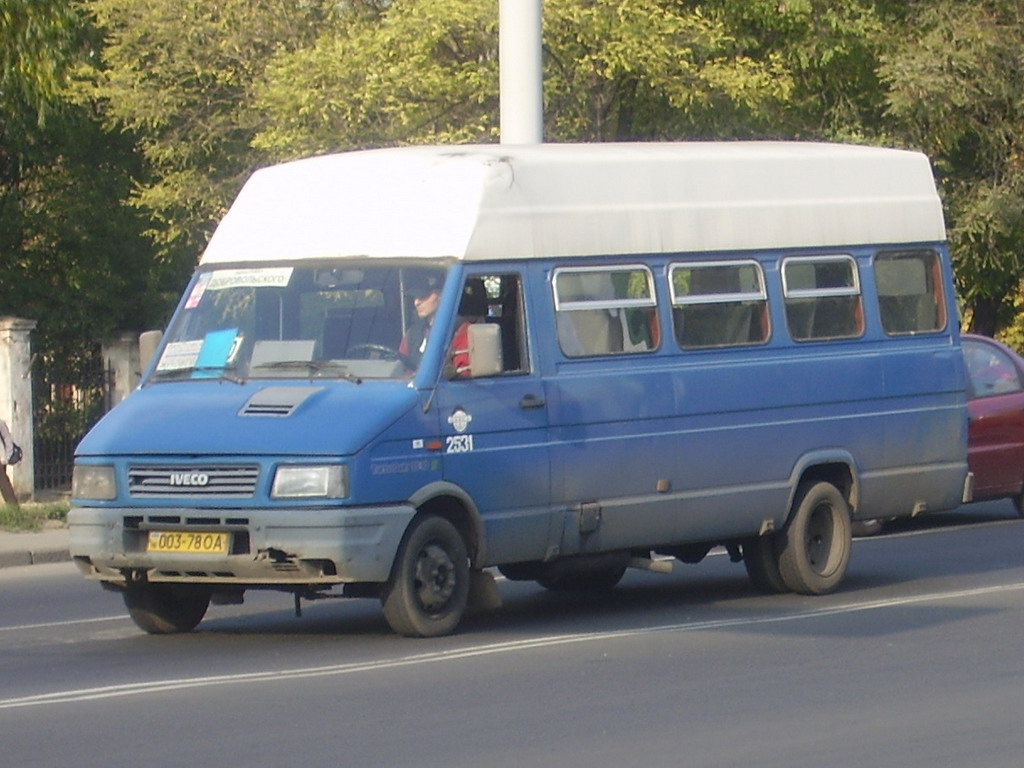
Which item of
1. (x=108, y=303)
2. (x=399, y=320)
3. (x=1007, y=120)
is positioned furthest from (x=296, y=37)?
(x=399, y=320)

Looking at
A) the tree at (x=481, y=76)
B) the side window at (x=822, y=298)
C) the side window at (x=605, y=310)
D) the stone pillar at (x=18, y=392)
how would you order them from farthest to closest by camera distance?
the tree at (x=481, y=76) < the stone pillar at (x=18, y=392) < the side window at (x=822, y=298) < the side window at (x=605, y=310)

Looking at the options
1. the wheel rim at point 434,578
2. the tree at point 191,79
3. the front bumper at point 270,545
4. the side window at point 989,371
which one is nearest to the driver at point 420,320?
the front bumper at point 270,545

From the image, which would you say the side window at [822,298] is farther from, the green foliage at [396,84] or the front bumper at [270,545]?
the green foliage at [396,84]

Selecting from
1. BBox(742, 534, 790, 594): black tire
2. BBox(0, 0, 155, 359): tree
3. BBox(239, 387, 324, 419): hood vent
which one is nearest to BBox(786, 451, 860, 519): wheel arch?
BBox(742, 534, 790, 594): black tire

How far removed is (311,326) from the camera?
1075 cm

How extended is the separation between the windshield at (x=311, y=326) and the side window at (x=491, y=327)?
0.68 feet

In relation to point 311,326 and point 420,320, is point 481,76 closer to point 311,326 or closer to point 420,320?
point 311,326

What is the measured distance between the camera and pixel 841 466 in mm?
12969

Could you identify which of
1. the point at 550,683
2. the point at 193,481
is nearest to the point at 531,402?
the point at 193,481

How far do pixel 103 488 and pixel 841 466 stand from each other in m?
4.95

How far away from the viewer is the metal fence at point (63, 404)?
24.3 m

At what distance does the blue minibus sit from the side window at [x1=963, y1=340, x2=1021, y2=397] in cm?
494

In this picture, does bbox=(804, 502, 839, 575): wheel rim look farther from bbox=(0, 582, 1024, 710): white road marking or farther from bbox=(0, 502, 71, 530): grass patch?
bbox=(0, 502, 71, 530): grass patch

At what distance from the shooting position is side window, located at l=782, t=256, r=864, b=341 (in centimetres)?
1273
